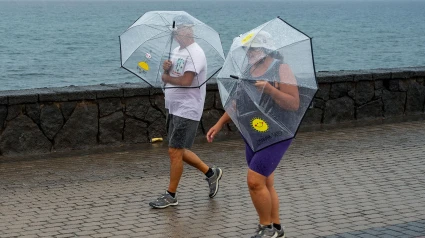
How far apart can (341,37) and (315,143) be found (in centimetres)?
6964

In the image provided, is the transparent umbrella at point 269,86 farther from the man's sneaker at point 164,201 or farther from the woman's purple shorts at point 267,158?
the man's sneaker at point 164,201

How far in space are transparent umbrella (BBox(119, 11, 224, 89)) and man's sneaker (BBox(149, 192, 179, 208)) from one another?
3.16 ft

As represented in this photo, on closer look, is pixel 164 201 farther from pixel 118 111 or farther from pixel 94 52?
pixel 94 52

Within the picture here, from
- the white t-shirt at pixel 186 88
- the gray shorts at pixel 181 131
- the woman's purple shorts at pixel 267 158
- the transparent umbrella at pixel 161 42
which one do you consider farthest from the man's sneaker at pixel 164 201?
the woman's purple shorts at pixel 267 158

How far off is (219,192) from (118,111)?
259 cm

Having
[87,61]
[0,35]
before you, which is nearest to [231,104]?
[87,61]

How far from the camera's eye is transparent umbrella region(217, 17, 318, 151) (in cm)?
646

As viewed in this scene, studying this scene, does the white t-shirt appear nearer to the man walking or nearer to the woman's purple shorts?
the man walking

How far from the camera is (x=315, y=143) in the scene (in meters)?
11.0

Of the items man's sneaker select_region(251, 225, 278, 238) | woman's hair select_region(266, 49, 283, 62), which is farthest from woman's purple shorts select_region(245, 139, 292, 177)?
woman's hair select_region(266, 49, 283, 62)

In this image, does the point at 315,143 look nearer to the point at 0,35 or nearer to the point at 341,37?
the point at 0,35

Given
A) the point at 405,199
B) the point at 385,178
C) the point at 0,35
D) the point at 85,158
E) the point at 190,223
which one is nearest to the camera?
the point at 190,223

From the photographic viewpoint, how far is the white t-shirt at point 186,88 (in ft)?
25.5

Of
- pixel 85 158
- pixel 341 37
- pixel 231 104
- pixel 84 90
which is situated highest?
pixel 231 104
